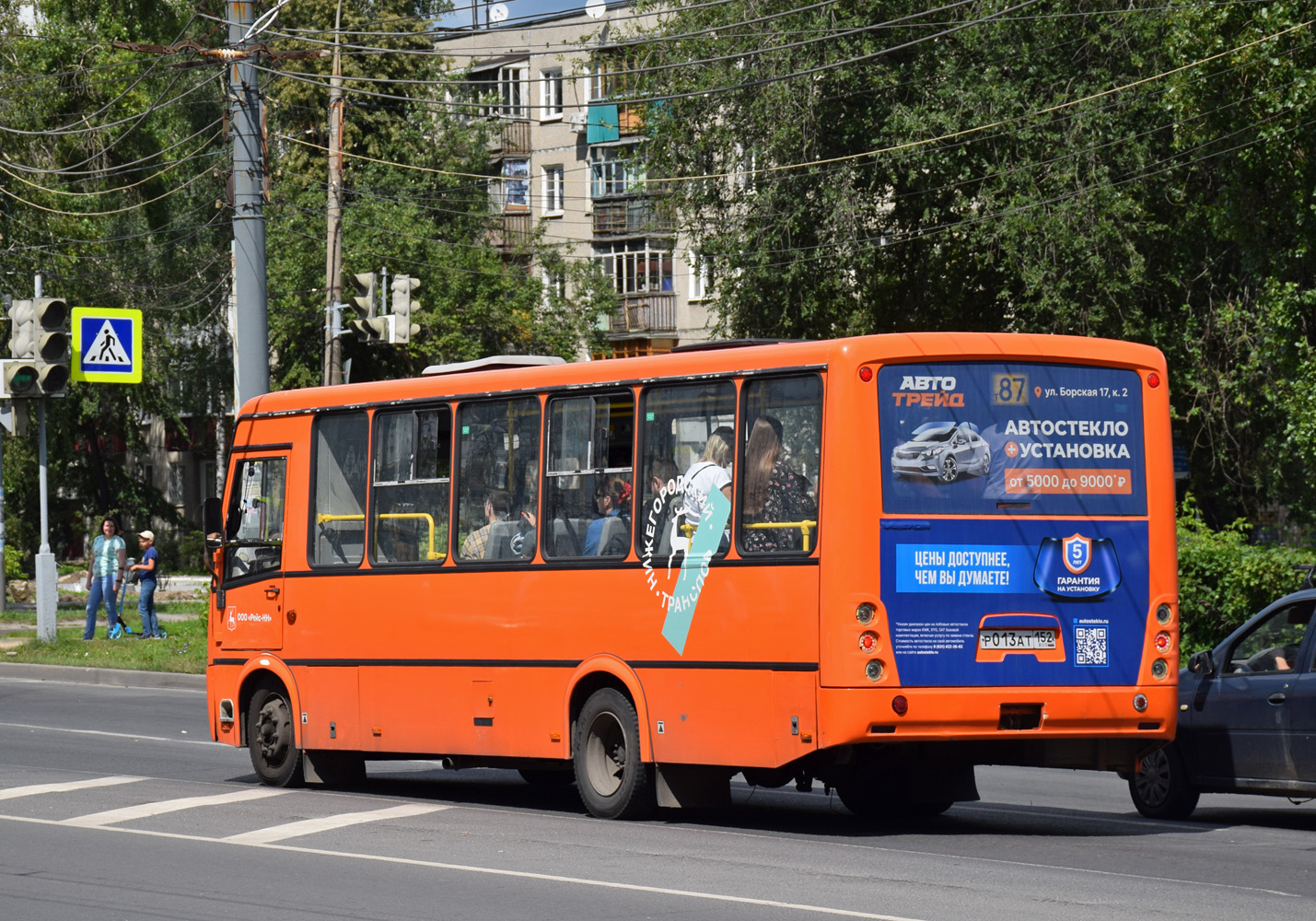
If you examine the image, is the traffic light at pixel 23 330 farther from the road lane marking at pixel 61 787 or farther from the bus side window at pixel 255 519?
the road lane marking at pixel 61 787

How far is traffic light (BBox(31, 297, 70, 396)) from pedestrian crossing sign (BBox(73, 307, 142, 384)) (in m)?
1.24

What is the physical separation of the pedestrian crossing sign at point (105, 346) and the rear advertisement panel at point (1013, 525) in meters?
18.3

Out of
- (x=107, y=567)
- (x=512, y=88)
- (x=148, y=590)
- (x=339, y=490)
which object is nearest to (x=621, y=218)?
(x=512, y=88)

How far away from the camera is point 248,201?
22094 millimetres

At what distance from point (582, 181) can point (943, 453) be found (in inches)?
2150

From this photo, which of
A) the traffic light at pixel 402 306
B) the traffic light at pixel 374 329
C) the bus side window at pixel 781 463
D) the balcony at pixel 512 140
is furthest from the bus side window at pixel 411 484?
the balcony at pixel 512 140

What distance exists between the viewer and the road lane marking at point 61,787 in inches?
508

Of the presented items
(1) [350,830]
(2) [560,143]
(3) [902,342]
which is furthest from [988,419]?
(2) [560,143]

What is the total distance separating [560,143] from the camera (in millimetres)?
65750

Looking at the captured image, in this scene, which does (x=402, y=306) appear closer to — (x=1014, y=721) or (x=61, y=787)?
(x=61, y=787)

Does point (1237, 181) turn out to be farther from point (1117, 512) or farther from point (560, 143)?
point (560, 143)

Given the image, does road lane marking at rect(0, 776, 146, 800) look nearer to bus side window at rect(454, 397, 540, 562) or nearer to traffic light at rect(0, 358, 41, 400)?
bus side window at rect(454, 397, 540, 562)

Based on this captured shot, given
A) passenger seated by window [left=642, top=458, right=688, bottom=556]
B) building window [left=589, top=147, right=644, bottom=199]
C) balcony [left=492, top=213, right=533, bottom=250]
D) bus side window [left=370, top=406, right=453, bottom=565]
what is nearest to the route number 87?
passenger seated by window [left=642, top=458, right=688, bottom=556]

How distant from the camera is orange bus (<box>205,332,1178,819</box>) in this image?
34.5 feet
